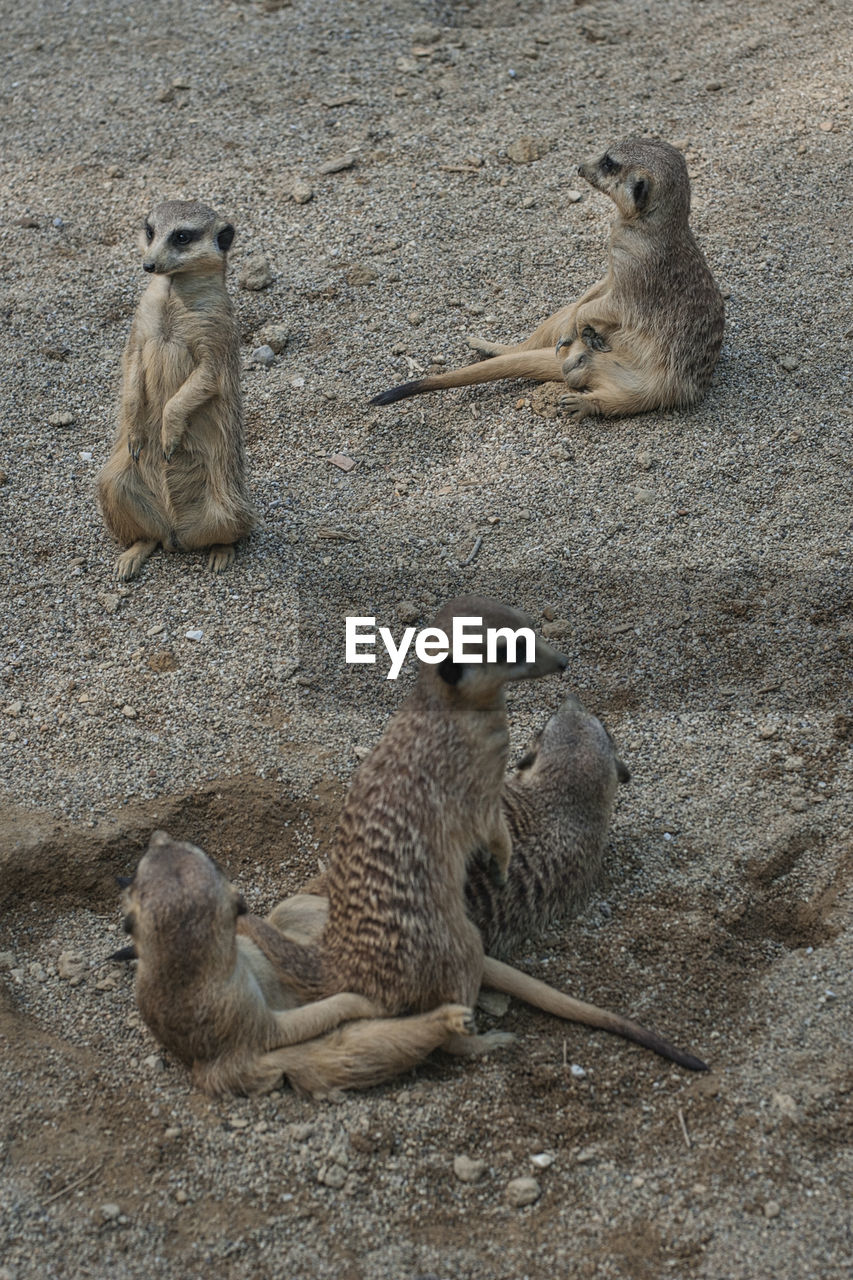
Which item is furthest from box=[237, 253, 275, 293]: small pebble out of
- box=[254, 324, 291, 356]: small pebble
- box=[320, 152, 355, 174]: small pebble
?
box=[320, 152, 355, 174]: small pebble

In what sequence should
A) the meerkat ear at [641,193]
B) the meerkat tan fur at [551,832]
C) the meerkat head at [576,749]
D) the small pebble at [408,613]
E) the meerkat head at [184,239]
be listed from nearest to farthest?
the meerkat tan fur at [551,832] < the meerkat head at [576,749] < the meerkat head at [184,239] < the small pebble at [408,613] < the meerkat ear at [641,193]

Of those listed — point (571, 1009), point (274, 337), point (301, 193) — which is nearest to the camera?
point (571, 1009)

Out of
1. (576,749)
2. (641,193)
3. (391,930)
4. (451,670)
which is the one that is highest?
(641,193)

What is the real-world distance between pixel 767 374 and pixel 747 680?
167 cm

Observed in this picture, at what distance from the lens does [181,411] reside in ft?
13.5

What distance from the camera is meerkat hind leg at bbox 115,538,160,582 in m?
4.30

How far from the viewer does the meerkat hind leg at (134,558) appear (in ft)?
14.1

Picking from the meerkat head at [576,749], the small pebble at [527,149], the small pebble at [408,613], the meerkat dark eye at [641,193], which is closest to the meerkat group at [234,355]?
the meerkat dark eye at [641,193]

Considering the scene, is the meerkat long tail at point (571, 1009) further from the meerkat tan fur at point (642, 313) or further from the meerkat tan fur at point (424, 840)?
the meerkat tan fur at point (642, 313)

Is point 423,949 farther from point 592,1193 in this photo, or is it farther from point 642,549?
point 642,549

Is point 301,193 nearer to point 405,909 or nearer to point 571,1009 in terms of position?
point 405,909

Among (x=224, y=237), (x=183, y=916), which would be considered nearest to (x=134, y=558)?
(x=224, y=237)

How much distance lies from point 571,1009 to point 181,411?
2316 millimetres

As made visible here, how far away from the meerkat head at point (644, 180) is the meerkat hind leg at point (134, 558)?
214cm
